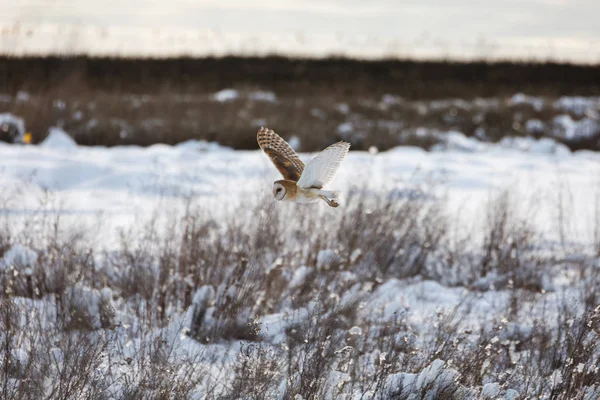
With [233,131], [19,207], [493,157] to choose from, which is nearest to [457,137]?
[493,157]

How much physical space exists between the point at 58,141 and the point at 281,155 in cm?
856

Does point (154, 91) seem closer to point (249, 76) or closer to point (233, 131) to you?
point (249, 76)

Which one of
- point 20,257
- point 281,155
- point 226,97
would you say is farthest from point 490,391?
point 226,97

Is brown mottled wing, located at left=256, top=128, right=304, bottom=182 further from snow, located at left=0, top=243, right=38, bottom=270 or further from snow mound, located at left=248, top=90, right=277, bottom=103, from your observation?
snow mound, located at left=248, top=90, right=277, bottom=103

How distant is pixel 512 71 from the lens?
23.6m

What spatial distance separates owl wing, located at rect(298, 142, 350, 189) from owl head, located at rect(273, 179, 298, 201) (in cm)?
5

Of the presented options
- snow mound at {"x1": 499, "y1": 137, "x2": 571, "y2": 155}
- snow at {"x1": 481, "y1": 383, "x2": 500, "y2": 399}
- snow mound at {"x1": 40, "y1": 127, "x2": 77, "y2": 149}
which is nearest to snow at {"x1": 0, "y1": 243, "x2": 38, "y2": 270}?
snow at {"x1": 481, "y1": 383, "x2": 500, "y2": 399}

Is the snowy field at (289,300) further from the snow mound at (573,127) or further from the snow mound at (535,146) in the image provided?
the snow mound at (573,127)

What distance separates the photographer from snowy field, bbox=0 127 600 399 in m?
2.92

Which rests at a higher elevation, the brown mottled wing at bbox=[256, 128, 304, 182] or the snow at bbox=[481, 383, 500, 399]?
the brown mottled wing at bbox=[256, 128, 304, 182]

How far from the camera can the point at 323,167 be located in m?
2.59

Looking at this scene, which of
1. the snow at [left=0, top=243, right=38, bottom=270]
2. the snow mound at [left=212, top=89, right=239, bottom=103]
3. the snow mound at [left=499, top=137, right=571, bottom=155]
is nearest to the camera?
the snow at [left=0, top=243, right=38, bottom=270]

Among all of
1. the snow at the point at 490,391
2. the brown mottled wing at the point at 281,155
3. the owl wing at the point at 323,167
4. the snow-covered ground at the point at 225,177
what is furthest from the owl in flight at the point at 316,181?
the snow-covered ground at the point at 225,177

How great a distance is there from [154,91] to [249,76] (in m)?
4.33
